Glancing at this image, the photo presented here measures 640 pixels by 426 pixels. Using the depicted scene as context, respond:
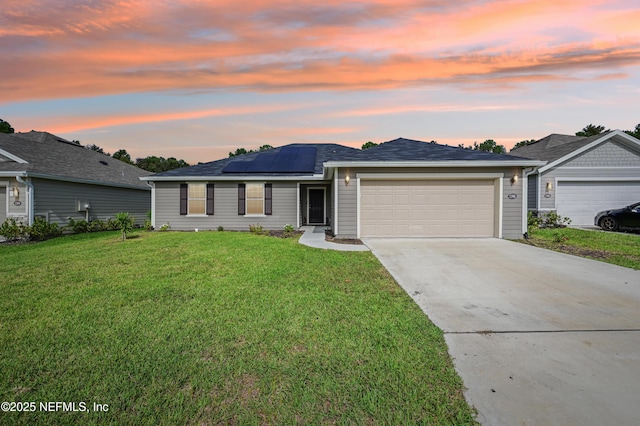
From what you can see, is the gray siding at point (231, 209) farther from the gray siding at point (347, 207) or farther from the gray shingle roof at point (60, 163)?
the gray shingle roof at point (60, 163)

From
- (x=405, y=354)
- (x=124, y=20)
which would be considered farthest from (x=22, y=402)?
(x=124, y=20)

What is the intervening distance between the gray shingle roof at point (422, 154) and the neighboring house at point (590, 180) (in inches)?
230

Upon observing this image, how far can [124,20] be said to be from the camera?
8.58 m

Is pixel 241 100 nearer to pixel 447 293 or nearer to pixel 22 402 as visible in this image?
pixel 447 293

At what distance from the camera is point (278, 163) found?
48.6ft

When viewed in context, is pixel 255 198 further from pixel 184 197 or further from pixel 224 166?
pixel 184 197

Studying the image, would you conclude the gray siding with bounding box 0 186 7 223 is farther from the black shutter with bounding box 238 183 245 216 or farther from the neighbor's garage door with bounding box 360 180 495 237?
the neighbor's garage door with bounding box 360 180 495 237

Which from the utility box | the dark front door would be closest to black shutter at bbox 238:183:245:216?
the dark front door

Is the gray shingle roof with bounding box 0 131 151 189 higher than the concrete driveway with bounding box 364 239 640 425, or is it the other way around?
the gray shingle roof with bounding box 0 131 151 189

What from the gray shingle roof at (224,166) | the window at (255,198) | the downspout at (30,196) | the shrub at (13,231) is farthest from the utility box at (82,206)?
the window at (255,198)

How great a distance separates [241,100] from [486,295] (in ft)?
38.8

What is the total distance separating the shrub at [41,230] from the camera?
11.0 metres

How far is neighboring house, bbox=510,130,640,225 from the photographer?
1452 centimetres

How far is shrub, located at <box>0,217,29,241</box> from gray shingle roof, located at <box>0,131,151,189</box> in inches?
91.4
